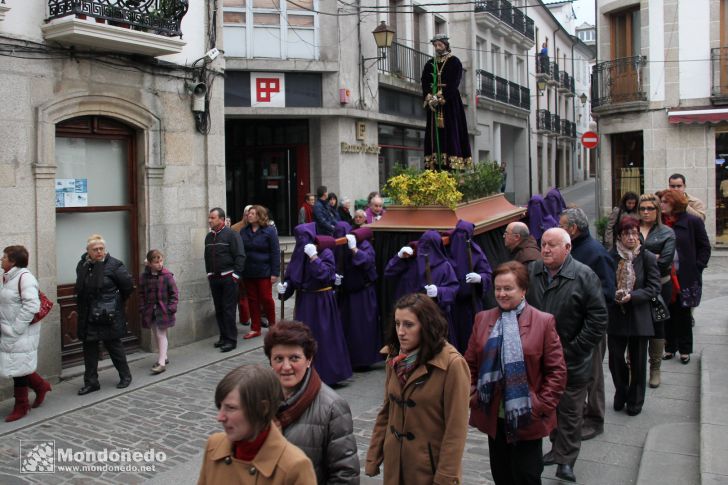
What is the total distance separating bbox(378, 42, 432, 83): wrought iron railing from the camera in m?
20.5

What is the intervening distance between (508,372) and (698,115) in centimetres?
1783

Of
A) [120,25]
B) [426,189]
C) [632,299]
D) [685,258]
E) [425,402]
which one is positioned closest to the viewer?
[425,402]

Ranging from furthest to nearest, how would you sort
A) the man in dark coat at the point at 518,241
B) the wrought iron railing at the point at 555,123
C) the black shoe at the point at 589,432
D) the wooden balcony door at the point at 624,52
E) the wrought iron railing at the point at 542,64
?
the wrought iron railing at the point at 555,123
the wrought iron railing at the point at 542,64
the wooden balcony door at the point at 624,52
the man in dark coat at the point at 518,241
the black shoe at the point at 589,432

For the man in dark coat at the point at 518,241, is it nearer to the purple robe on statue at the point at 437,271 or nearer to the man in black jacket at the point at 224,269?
the purple robe on statue at the point at 437,271

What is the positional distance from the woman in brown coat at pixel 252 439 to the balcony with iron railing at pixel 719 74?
1987cm

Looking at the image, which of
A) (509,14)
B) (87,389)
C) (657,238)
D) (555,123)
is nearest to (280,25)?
(87,389)

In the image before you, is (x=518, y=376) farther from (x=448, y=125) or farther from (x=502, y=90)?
(x=502, y=90)

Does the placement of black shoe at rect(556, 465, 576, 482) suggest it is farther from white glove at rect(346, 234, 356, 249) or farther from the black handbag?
white glove at rect(346, 234, 356, 249)

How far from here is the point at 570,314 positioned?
5.07m

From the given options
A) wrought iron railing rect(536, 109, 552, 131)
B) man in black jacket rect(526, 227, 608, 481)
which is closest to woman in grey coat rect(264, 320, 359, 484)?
man in black jacket rect(526, 227, 608, 481)

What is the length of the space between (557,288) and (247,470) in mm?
3010

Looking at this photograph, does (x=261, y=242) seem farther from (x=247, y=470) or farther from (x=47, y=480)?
(x=247, y=470)

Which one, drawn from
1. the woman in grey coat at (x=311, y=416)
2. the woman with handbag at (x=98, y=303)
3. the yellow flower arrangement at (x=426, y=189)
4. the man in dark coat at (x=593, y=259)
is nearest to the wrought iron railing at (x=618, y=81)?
the yellow flower arrangement at (x=426, y=189)

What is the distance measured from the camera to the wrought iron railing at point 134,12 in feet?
28.0
